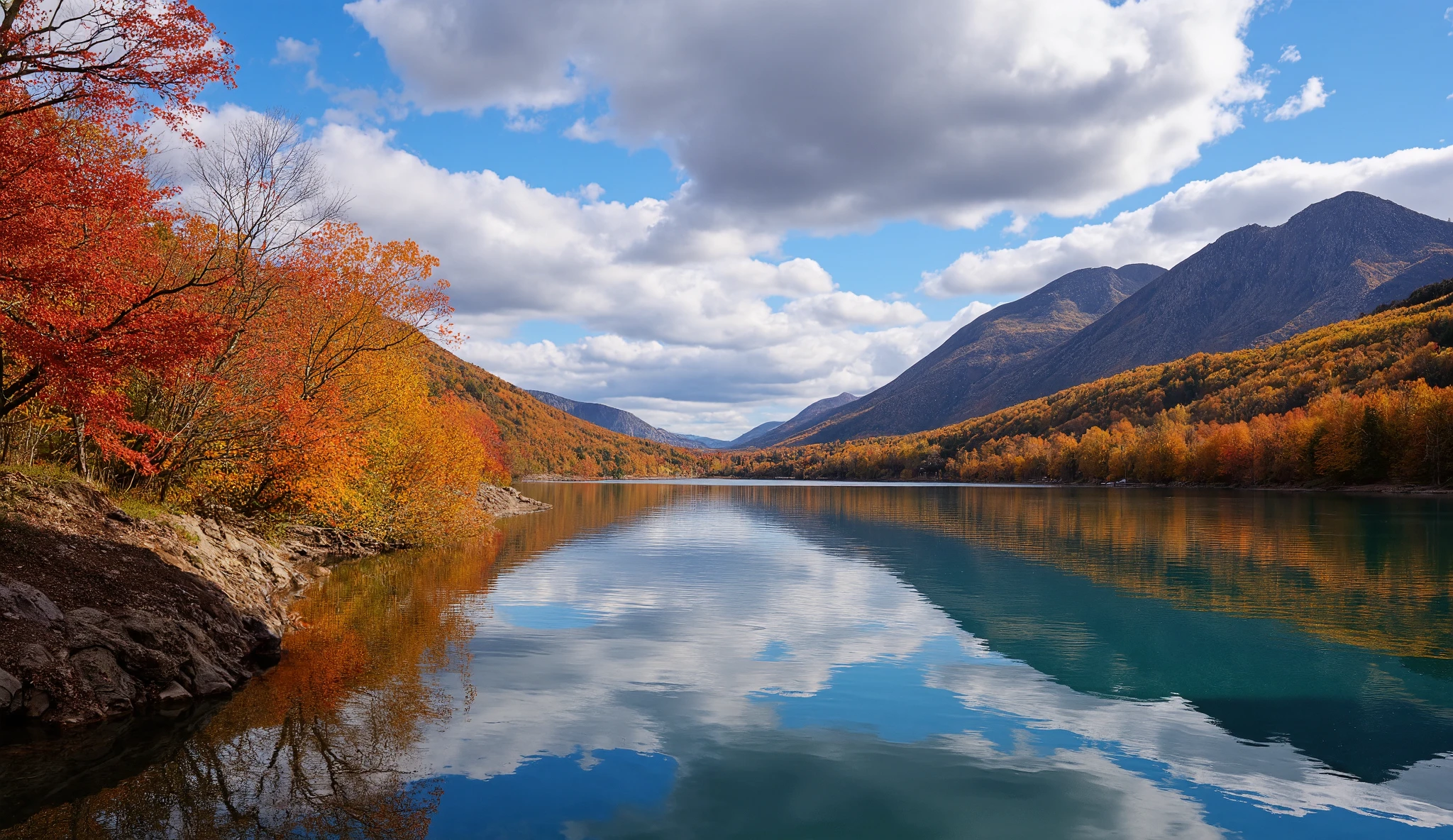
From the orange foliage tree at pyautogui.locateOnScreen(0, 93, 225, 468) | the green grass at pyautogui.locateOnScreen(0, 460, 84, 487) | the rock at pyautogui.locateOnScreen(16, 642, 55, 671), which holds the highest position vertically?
the orange foliage tree at pyautogui.locateOnScreen(0, 93, 225, 468)

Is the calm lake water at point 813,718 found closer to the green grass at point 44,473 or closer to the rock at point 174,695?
the rock at point 174,695

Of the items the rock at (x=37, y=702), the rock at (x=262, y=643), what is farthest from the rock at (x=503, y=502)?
the rock at (x=37, y=702)

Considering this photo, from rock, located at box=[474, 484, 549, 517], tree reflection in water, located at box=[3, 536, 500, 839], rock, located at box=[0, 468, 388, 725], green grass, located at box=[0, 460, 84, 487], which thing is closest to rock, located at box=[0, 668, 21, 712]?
rock, located at box=[0, 468, 388, 725]

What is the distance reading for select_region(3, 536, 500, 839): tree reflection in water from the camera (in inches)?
412

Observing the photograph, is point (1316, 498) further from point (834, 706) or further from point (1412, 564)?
point (834, 706)

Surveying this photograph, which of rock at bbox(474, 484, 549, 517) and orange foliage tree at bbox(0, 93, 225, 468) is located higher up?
orange foliage tree at bbox(0, 93, 225, 468)

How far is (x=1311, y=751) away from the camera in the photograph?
14.2 metres

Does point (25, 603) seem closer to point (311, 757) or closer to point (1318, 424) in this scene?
point (311, 757)

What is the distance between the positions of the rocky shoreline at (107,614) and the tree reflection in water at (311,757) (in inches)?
45.4

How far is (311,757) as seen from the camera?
1281cm

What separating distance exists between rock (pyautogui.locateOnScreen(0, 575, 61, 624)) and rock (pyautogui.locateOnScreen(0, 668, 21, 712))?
1.09 m

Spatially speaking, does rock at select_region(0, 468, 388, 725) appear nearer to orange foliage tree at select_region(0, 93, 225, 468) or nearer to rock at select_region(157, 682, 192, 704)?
rock at select_region(157, 682, 192, 704)

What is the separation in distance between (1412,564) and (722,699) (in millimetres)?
38510

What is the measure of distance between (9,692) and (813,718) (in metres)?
13.8
